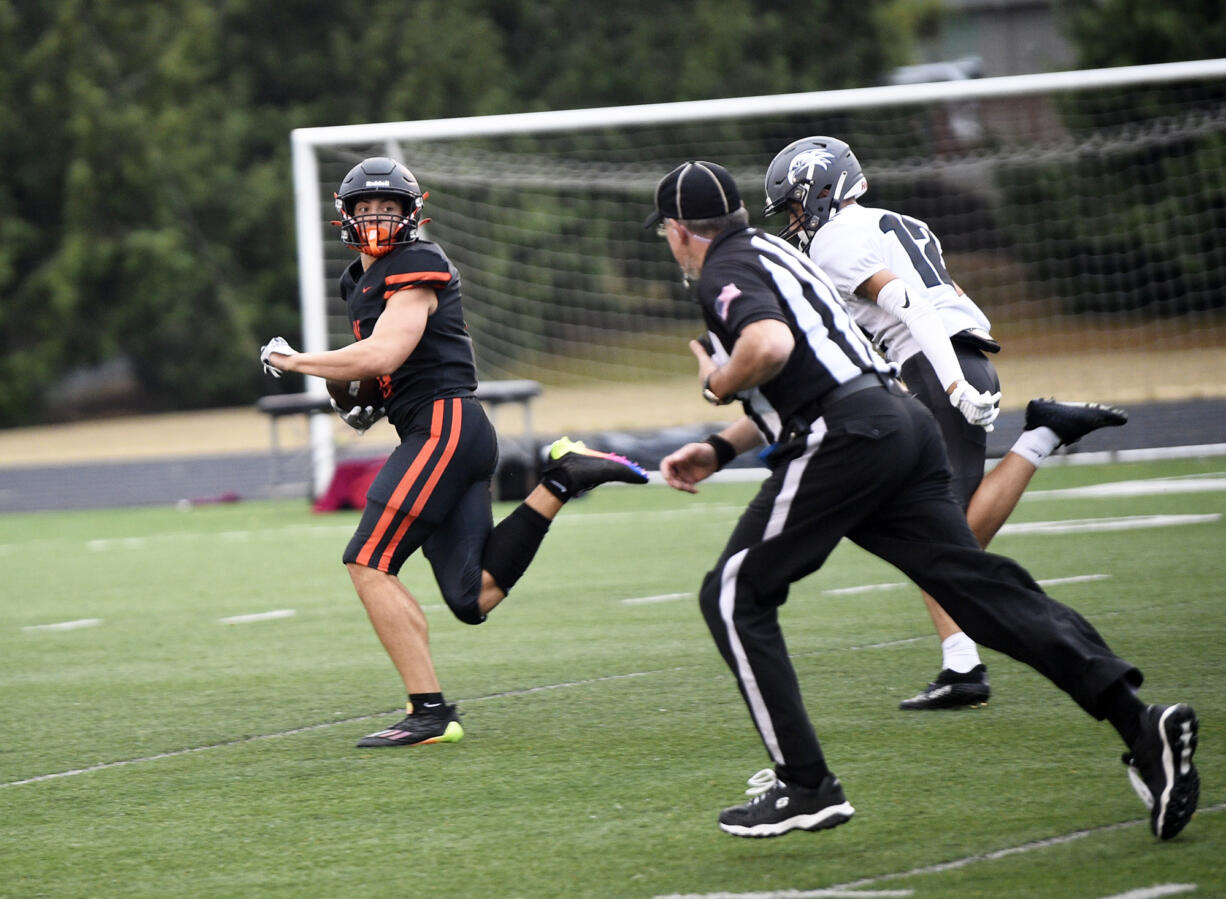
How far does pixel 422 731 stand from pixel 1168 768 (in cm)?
254

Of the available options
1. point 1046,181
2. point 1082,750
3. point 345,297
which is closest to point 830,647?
point 1082,750

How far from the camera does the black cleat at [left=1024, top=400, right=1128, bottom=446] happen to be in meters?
5.90

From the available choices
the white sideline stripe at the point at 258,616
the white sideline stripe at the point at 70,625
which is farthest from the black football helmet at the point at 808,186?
the white sideline stripe at the point at 70,625

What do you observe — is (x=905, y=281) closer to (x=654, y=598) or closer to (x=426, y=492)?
(x=426, y=492)

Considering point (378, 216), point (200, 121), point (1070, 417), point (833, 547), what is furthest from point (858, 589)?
point (200, 121)

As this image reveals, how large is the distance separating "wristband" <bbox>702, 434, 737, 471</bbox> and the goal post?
11.4m

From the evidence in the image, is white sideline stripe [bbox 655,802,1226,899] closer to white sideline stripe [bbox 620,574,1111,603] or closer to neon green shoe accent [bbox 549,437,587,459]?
neon green shoe accent [bbox 549,437,587,459]

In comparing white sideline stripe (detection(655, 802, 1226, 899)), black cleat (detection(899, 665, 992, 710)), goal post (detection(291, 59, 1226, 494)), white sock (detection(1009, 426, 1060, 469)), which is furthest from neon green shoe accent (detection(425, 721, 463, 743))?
goal post (detection(291, 59, 1226, 494))

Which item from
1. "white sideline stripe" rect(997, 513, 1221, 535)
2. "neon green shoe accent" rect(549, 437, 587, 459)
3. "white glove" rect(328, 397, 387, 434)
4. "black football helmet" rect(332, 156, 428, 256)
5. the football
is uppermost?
"black football helmet" rect(332, 156, 428, 256)

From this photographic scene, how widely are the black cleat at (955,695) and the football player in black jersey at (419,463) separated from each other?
1258 mm

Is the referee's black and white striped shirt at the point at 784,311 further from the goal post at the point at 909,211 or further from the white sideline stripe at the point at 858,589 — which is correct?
the goal post at the point at 909,211

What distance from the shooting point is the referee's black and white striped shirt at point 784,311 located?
4.06 m

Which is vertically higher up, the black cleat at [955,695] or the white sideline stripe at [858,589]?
the black cleat at [955,695]

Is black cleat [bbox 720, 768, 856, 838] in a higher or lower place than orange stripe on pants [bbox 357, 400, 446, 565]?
lower
